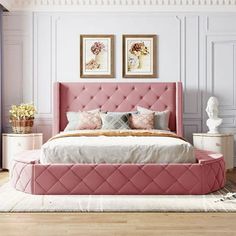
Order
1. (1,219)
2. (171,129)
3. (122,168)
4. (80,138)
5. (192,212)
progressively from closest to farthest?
(1,219) < (192,212) < (122,168) < (80,138) < (171,129)

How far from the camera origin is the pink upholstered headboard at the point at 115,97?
6605 millimetres

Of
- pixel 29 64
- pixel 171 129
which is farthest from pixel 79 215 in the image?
pixel 29 64

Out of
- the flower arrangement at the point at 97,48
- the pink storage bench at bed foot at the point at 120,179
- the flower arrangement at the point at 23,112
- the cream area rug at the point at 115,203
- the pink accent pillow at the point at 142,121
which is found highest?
the flower arrangement at the point at 97,48

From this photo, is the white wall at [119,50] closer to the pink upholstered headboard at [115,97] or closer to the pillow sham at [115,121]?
the pink upholstered headboard at [115,97]

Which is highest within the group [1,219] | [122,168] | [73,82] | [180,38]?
[180,38]

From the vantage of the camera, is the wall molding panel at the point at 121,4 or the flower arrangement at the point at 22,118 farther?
the wall molding panel at the point at 121,4

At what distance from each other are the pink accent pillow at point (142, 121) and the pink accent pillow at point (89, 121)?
423 mm

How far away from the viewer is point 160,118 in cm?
630

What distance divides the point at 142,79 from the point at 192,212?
324 centimetres

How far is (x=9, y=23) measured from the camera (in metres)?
6.76

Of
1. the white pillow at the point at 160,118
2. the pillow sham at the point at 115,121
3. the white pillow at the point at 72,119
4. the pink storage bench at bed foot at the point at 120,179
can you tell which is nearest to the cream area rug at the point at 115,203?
the pink storage bench at bed foot at the point at 120,179

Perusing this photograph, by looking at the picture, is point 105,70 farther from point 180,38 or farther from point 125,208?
point 125,208

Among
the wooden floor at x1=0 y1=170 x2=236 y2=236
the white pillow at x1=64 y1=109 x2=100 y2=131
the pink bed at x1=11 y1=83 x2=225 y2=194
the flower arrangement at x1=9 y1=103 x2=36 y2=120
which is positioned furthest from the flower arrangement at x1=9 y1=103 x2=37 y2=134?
the wooden floor at x1=0 y1=170 x2=236 y2=236

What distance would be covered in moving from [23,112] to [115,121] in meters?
1.36
